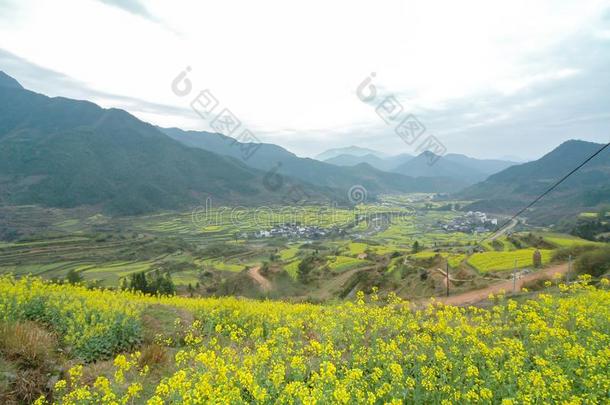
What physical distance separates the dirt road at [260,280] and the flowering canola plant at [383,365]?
128ft

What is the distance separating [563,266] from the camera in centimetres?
2891

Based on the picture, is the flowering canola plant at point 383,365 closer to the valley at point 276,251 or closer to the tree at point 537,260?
the valley at point 276,251

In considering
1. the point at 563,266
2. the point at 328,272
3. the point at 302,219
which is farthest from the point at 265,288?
the point at 302,219

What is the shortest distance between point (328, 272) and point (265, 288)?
8.99 metres

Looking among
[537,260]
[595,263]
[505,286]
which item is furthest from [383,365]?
[537,260]

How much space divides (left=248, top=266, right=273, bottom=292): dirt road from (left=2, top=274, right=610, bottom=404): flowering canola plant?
3912 cm

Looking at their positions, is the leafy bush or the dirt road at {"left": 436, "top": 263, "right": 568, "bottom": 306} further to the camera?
the dirt road at {"left": 436, "top": 263, "right": 568, "bottom": 306}

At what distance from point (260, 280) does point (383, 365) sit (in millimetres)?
45544

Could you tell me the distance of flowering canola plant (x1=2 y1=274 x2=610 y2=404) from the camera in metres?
4.83

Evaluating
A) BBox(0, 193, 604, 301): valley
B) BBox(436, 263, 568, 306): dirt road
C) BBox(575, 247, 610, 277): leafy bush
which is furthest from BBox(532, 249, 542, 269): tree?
BBox(575, 247, 610, 277): leafy bush

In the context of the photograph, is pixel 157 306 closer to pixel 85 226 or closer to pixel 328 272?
pixel 328 272

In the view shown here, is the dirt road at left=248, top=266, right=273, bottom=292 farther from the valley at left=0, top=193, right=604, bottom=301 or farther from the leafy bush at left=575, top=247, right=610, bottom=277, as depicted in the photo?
the leafy bush at left=575, top=247, right=610, bottom=277

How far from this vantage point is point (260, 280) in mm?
50625

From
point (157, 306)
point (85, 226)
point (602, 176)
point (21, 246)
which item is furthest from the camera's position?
point (602, 176)
